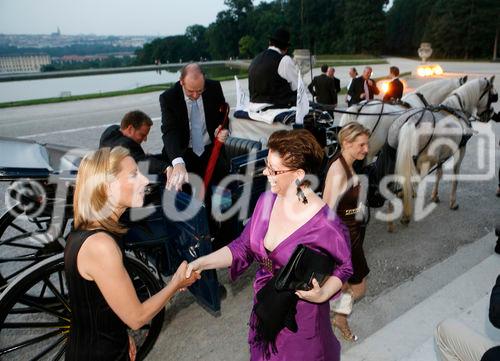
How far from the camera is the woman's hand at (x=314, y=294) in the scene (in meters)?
1.70

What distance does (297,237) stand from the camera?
1880mm

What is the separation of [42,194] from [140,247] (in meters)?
0.89

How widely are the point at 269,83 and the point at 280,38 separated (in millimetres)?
527

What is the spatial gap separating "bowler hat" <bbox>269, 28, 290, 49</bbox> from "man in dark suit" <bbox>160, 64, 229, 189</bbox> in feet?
3.60

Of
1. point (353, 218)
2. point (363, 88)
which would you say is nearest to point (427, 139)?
point (353, 218)

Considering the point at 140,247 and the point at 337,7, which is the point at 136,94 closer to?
the point at 140,247

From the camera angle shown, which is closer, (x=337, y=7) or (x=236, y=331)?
(x=236, y=331)

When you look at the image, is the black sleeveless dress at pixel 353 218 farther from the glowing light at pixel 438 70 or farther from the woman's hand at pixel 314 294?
the glowing light at pixel 438 70

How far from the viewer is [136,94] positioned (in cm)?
2017

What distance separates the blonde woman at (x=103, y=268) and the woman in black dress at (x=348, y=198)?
1.53 m

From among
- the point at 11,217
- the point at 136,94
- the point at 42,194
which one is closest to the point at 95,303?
the point at 42,194

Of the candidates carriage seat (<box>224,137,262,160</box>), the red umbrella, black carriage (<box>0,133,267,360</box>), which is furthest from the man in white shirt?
black carriage (<box>0,133,267,360</box>)

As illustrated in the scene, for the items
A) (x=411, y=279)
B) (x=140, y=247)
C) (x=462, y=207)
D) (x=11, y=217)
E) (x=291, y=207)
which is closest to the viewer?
(x=291, y=207)

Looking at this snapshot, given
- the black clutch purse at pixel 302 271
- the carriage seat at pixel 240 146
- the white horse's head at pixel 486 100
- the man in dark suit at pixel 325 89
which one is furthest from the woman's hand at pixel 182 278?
the man in dark suit at pixel 325 89
